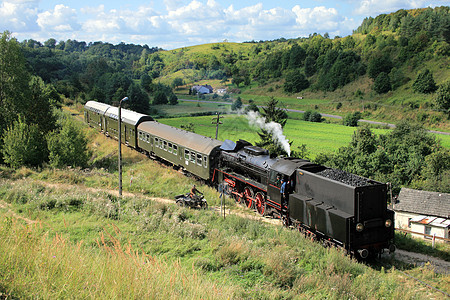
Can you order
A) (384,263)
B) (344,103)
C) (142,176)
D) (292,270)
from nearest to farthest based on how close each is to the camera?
1. (292,270)
2. (384,263)
3. (142,176)
4. (344,103)

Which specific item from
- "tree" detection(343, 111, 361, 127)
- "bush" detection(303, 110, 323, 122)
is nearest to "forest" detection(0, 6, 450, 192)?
"tree" detection(343, 111, 361, 127)

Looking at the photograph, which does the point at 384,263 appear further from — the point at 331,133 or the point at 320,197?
the point at 331,133

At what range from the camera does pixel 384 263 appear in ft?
44.8

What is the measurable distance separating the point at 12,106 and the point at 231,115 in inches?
809

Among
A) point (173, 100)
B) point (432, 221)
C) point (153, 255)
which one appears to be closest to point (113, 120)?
point (173, 100)

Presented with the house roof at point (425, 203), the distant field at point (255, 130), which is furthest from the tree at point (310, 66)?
the house roof at point (425, 203)

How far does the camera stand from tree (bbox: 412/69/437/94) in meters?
70.8

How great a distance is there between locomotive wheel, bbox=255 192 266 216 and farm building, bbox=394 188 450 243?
1321cm

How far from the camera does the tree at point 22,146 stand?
84.4 feet

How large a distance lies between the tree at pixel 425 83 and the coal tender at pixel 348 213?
69.6 m

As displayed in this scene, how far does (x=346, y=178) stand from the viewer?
13656 millimetres

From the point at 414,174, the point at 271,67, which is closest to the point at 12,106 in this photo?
the point at 414,174

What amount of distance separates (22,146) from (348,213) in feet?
80.1

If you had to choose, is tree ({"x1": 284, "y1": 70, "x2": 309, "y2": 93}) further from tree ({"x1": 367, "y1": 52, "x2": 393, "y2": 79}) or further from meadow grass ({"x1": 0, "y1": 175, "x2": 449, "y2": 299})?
meadow grass ({"x1": 0, "y1": 175, "x2": 449, "y2": 299})
